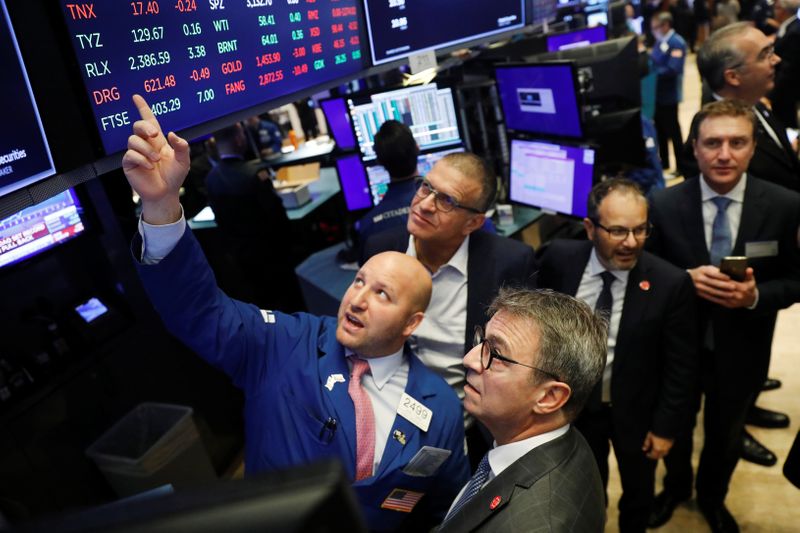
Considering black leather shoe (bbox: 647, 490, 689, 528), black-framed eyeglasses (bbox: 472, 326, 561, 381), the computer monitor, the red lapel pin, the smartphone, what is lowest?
black leather shoe (bbox: 647, 490, 689, 528)

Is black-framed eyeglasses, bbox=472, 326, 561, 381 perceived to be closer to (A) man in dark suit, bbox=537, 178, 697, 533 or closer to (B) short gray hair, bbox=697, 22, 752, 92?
(A) man in dark suit, bbox=537, 178, 697, 533

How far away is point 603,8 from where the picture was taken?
7961mm

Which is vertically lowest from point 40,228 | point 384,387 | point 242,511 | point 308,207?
point 308,207

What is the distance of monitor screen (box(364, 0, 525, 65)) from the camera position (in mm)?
→ 2494

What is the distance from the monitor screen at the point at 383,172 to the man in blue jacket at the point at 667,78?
383 centimetres

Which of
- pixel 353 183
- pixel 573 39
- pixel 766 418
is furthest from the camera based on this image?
pixel 573 39

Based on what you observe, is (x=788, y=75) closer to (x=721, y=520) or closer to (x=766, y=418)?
(x=766, y=418)

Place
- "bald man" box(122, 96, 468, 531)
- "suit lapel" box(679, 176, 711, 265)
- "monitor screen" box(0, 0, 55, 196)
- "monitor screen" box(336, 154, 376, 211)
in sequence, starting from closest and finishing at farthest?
"monitor screen" box(0, 0, 55, 196)
"bald man" box(122, 96, 468, 531)
"suit lapel" box(679, 176, 711, 265)
"monitor screen" box(336, 154, 376, 211)

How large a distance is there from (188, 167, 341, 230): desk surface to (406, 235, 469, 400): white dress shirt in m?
2.65

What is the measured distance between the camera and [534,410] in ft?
4.58

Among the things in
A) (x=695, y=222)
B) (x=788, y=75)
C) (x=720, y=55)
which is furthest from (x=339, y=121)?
(x=788, y=75)

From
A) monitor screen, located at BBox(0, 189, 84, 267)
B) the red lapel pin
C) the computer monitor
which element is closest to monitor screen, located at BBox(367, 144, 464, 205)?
monitor screen, located at BBox(0, 189, 84, 267)

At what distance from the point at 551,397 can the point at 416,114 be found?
94.4 inches

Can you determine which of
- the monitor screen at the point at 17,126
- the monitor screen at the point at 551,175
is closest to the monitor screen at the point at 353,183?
the monitor screen at the point at 551,175
